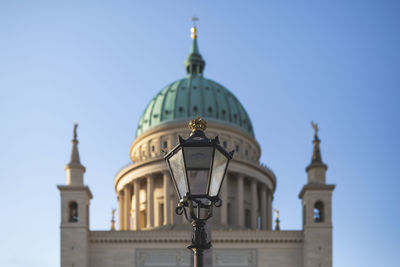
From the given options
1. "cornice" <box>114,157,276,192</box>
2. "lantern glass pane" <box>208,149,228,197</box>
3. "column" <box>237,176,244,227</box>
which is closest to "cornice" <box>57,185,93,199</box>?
"cornice" <box>114,157,276,192</box>

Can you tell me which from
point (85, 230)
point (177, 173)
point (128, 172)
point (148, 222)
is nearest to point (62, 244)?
point (85, 230)

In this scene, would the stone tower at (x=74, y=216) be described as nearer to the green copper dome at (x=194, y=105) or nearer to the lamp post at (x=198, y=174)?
the green copper dome at (x=194, y=105)

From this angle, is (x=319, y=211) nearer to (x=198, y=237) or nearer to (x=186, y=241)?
(x=186, y=241)

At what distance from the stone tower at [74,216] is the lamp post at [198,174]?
48616mm

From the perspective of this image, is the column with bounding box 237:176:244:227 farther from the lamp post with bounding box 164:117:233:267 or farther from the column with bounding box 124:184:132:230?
the lamp post with bounding box 164:117:233:267

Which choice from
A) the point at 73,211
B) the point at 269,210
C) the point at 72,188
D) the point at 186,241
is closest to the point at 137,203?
the point at 73,211

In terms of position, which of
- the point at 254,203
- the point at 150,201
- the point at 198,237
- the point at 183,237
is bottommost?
the point at 183,237

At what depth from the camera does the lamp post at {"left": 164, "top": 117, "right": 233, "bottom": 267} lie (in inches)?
434

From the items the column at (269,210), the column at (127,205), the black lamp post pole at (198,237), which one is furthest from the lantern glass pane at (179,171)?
the column at (269,210)

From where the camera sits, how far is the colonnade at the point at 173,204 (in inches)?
2795

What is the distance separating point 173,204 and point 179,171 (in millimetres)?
60508

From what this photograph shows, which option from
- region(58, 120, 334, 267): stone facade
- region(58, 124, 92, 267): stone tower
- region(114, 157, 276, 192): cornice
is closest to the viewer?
region(58, 124, 92, 267): stone tower

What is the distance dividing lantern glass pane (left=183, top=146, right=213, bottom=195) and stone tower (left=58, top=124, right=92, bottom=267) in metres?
48.9

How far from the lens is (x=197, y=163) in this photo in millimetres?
11023
